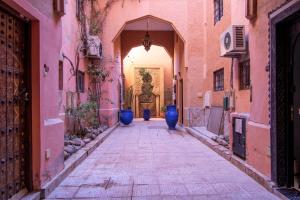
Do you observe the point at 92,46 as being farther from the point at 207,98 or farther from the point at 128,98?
the point at 128,98

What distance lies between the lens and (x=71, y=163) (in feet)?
20.9

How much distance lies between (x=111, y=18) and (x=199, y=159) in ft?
28.8

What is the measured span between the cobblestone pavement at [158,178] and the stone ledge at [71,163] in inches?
3.3

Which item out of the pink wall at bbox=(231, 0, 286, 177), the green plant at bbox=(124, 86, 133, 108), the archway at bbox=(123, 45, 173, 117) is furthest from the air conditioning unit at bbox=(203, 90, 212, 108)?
the archway at bbox=(123, 45, 173, 117)

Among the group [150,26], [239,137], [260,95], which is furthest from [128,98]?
[260,95]

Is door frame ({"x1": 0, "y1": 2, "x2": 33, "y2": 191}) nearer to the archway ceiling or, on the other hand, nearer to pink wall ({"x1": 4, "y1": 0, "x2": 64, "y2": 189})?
pink wall ({"x1": 4, "y1": 0, "x2": 64, "y2": 189})

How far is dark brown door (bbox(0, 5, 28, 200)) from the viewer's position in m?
3.86

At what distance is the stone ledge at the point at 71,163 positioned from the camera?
15.5 ft

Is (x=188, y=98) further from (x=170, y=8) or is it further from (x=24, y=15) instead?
(x=24, y=15)

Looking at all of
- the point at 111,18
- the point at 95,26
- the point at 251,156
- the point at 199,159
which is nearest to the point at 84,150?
the point at 199,159

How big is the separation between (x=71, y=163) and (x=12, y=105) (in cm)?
246

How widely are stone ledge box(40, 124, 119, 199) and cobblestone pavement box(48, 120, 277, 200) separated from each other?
0.27 feet

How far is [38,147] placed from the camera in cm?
459

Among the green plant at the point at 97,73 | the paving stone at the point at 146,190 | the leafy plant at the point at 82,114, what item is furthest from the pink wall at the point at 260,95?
the green plant at the point at 97,73
